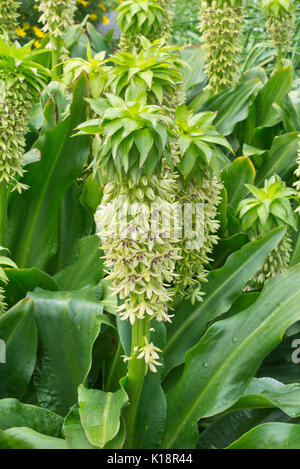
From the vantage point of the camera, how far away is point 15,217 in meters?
2.62

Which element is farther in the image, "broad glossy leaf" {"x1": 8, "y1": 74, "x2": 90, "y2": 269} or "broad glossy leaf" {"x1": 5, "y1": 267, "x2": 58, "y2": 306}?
"broad glossy leaf" {"x1": 8, "y1": 74, "x2": 90, "y2": 269}

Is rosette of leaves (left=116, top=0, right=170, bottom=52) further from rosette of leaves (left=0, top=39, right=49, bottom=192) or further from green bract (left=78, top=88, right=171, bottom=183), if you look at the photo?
green bract (left=78, top=88, right=171, bottom=183)

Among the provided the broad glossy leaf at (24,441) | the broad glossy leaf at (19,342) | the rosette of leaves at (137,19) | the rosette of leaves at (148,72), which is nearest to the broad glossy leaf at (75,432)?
the broad glossy leaf at (24,441)

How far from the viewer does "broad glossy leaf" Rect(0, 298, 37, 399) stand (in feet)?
6.81

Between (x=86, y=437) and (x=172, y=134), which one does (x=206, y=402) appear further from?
(x=172, y=134)

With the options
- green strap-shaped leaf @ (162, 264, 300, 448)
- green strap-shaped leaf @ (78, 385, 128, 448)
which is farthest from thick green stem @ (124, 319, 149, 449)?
green strap-shaped leaf @ (162, 264, 300, 448)

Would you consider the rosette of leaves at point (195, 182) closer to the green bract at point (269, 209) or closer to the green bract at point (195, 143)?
the green bract at point (195, 143)

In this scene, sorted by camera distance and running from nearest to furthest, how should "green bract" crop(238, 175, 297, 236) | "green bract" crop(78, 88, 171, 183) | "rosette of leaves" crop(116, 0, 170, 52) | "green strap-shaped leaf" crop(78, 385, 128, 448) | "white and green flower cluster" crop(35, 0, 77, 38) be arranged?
"green bract" crop(78, 88, 171, 183), "green strap-shaped leaf" crop(78, 385, 128, 448), "green bract" crop(238, 175, 297, 236), "rosette of leaves" crop(116, 0, 170, 52), "white and green flower cluster" crop(35, 0, 77, 38)

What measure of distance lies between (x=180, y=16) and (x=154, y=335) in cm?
675

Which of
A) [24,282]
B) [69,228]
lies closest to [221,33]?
[69,228]

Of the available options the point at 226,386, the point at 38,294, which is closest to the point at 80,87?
the point at 38,294

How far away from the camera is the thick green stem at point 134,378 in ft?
5.74

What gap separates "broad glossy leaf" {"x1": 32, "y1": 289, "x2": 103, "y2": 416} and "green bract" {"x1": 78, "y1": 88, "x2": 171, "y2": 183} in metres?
0.76

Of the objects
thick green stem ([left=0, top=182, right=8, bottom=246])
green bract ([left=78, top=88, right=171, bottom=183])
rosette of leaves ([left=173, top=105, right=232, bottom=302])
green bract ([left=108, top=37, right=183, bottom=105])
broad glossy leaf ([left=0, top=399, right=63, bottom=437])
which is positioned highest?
green bract ([left=108, top=37, right=183, bottom=105])
